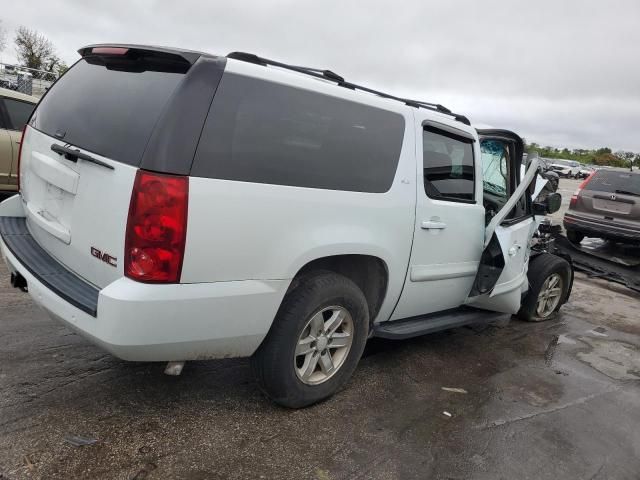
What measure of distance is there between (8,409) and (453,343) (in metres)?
3.38

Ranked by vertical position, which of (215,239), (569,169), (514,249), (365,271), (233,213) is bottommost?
(365,271)

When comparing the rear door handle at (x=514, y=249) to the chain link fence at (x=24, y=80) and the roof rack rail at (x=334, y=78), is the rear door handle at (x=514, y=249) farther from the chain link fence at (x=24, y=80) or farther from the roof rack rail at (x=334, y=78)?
the chain link fence at (x=24, y=80)

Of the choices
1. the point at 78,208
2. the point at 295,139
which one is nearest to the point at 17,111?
the point at 78,208

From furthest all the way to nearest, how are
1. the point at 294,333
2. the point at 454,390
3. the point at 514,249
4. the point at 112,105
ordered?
1. the point at 514,249
2. the point at 454,390
3. the point at 294,333
4. the point at 112,105

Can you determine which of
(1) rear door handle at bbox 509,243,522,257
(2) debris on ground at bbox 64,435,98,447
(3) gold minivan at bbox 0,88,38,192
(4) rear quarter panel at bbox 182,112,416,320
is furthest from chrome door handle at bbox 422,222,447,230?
(3) gold minivan at bbox 0,88,38,192

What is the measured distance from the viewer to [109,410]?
9.27ft

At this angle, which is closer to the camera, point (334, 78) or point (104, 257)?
point (104, 257)

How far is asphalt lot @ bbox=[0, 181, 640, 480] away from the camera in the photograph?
8.23 feet

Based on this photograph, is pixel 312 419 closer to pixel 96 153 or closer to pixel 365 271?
pixel 365 271

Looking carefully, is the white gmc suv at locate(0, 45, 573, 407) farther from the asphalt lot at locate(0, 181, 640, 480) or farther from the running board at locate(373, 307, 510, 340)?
the asphalt lot at locate(0, 181, 640, 480)

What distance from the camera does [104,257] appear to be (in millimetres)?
2416

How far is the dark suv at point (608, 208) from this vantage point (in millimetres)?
8477

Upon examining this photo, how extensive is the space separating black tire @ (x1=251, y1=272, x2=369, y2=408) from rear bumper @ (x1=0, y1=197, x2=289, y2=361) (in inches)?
4.3

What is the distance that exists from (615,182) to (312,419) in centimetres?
833
